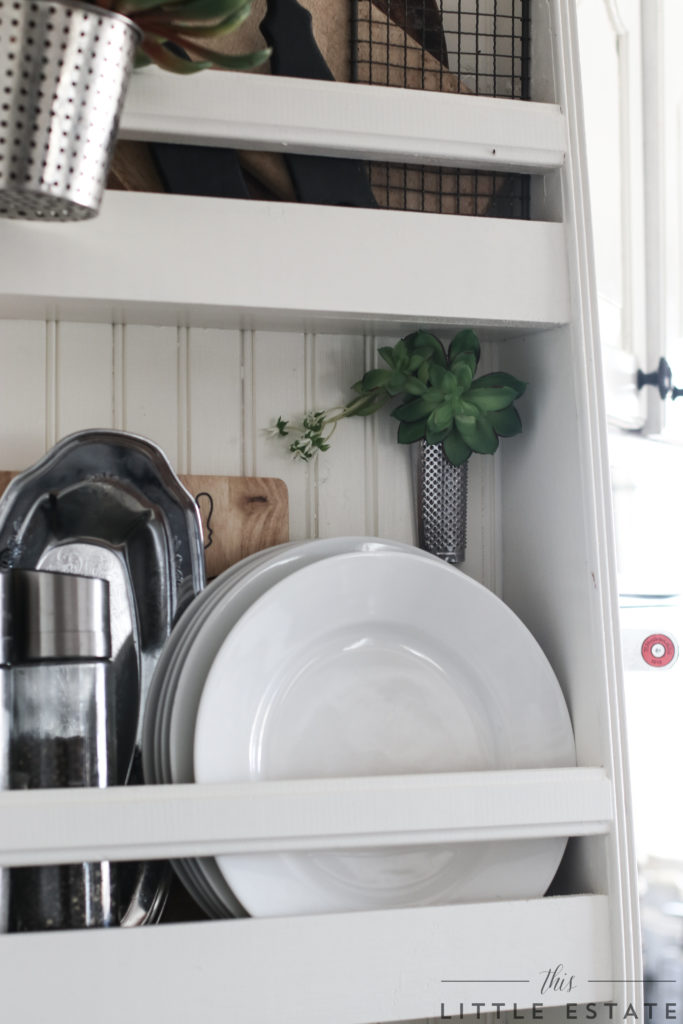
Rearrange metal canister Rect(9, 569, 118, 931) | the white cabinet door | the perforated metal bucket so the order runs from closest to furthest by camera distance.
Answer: the perforated metal bucket < metal canister Rect(9, 569, 118, 931) < the white cabinet door

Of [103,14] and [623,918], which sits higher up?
[103,14]

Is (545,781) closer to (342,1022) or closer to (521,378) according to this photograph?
(342,1022)

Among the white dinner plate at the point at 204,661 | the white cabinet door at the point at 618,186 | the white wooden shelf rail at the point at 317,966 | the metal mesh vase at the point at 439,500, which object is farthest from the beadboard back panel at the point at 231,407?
the white wooden shelf rail at the point at 317,966

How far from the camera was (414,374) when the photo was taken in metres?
0.98

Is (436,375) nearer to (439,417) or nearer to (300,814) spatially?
(439,417)

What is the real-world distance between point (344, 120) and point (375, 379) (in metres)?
0.24

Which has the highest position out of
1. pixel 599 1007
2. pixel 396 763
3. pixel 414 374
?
pixel 414 374

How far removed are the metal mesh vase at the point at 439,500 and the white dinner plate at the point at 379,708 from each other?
0.10 meters

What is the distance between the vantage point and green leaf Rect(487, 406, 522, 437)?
0.98m

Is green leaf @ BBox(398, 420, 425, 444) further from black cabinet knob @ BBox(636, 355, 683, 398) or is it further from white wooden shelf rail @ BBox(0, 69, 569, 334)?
black cabinet knob @ BBox(636, 355, 683, 398)

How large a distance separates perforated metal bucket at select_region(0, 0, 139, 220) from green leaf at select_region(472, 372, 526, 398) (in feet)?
1.37

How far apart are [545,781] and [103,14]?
659mm

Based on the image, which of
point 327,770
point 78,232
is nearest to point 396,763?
point 327,770

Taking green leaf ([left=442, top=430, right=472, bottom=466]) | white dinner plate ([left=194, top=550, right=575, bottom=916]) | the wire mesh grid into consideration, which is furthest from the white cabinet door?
white dinner plate ([left=194, top=550, right=575, bottom=916])
